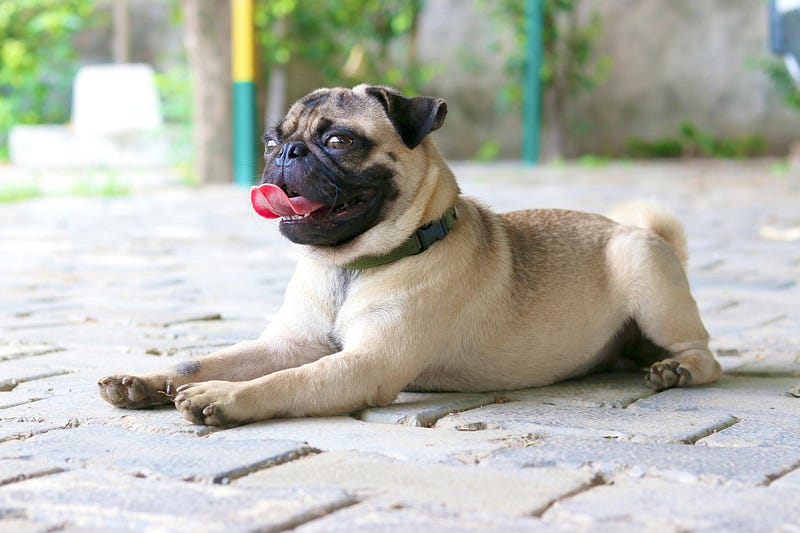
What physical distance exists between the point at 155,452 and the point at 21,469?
0.32 meters

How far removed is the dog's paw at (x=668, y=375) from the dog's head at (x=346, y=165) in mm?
967

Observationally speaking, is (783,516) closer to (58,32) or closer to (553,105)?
(553,105)

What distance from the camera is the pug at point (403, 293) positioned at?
10.7 ft

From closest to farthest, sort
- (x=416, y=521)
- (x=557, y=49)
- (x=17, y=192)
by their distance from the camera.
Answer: (x=416, y=521)
(x=17, y=192)
(x=557, y=49)

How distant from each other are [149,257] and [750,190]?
711 cm

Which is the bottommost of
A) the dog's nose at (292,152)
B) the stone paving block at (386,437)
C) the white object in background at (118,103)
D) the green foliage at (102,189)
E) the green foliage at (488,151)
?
the green foliage at (488,151)

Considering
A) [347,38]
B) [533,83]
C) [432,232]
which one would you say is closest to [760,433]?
[432,232]

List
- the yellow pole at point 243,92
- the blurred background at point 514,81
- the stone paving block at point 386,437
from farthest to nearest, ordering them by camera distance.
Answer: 1. the blurred background at point 514,81
2. the yellow pole at point 243,92
3. the stone paving block at point 386,437

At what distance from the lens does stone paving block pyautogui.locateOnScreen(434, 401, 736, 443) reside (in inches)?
117

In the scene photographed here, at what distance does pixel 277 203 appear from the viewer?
3.41 meters

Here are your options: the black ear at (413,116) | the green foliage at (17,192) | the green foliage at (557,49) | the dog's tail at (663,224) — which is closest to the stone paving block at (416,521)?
the black ear at (413,116)

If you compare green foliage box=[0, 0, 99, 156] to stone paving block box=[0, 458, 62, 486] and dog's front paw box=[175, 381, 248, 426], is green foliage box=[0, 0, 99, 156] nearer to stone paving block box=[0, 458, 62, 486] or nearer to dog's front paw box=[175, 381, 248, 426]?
dog's front paw box=[175, 381, 248, 426]

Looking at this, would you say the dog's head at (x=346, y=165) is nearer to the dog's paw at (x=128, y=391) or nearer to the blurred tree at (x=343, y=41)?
the dog's paw at (x=128, y=391)

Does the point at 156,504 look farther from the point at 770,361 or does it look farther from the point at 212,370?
the point at 770,361
